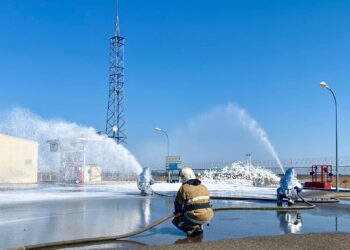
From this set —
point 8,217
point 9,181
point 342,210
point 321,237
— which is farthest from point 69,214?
point 9,181

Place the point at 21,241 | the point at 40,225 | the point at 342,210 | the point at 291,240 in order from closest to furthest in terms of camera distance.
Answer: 1. the point at 291,240
2. the point at 21,241
3. the point at 40,225
4. the point at 342,210

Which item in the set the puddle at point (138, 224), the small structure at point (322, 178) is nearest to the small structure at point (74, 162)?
the small structure at point (322, 178)

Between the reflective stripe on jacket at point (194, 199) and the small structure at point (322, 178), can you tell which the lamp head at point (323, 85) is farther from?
the reflective stripe on jacket at point (194, 199)

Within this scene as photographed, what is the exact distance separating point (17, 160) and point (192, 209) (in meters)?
44.6

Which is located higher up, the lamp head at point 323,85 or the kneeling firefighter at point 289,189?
the lamp head at point 323,85

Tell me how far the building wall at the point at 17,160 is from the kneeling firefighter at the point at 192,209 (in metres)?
41.9

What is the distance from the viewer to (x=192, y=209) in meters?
8.96

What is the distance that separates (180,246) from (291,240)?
224 centimetres

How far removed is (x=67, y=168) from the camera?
5109 centimetres

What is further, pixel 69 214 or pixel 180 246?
pixel 69 214

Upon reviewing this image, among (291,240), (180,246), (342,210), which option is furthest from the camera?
(342,210)

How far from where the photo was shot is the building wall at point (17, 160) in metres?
47.2

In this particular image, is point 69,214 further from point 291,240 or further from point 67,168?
point 67,168

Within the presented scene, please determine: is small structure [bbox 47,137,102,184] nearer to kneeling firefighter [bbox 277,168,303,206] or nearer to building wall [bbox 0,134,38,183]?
building wall [bbox 0,134,38,183]
